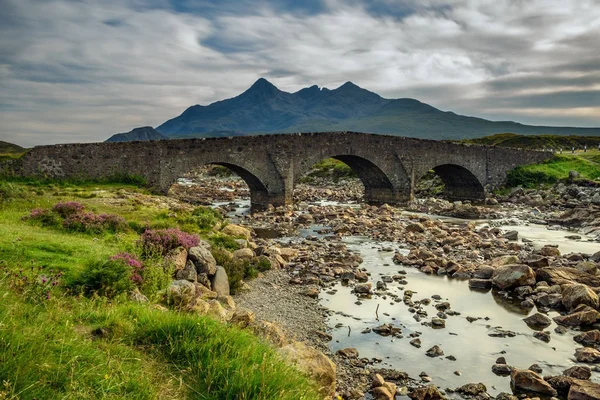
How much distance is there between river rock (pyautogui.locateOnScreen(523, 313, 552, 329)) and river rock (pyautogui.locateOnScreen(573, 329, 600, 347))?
94 cm

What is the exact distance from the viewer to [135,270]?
954cm

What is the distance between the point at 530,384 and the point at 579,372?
1251 mm

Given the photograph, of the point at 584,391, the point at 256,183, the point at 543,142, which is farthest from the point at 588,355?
the point at 543,142

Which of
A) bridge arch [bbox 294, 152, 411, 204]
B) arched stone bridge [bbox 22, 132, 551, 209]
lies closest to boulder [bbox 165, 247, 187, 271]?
arched stone bridge [bbox 22, 132, 551, 209]

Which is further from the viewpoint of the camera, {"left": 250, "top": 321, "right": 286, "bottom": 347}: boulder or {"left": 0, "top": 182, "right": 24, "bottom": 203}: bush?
{"left": 0, "top": 182, "right": 24, "bottom": 203}: bush

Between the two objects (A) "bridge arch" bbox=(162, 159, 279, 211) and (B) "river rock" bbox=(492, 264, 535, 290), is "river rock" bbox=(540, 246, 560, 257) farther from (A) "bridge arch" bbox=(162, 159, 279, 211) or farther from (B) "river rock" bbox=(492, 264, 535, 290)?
(A) "bridge arch" bbox=(162, 159, 279, 211)

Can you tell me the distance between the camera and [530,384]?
26.2 ft

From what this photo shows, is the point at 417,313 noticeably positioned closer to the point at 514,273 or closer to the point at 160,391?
the point at 514,273

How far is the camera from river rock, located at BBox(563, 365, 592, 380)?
838 cm

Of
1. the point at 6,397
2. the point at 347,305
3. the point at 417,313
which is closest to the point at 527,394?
the point at 417,313

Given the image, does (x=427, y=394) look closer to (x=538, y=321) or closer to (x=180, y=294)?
(x=180, y=294)

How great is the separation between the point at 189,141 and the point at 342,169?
133ft

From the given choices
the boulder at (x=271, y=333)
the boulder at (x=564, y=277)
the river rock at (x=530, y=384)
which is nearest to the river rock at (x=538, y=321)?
the boulder at (x=564, y=277)

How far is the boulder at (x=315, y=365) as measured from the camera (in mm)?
6438
